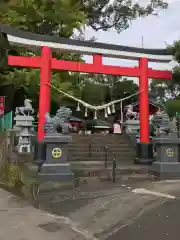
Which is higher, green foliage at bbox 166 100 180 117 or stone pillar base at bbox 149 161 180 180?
green foliage at bbox 166 100 180 117

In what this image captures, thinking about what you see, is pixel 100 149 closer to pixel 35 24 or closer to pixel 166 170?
pixel 166 170

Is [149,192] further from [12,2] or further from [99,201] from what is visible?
[12,2]

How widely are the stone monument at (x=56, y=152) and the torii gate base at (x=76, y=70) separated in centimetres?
142

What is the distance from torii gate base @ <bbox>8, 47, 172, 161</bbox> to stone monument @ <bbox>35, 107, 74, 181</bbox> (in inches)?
55.9

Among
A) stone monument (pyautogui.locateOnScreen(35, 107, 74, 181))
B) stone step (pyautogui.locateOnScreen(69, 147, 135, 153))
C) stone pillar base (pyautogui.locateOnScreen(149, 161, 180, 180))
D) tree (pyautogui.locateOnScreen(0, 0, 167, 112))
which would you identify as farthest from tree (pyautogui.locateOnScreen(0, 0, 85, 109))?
stone pillar base (pyautogui.locateOnScreen(149, 161, 180, 180))

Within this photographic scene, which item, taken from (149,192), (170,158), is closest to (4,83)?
(170,158)

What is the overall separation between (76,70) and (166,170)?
5.34 m

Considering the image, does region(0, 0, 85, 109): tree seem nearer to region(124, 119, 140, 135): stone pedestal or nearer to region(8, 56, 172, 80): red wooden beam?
region(124, 119, 140, 135): stone pedestal

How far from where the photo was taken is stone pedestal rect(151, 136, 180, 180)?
10102 millimetres

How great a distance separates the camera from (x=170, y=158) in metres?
10.5

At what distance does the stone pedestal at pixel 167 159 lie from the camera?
1010cm

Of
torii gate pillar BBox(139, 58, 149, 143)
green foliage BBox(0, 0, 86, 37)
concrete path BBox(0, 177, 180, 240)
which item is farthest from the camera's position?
green foliage BBox(0, 0, 86, 37)

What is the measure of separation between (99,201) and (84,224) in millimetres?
1635

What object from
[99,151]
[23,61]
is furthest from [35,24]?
[99,151]
